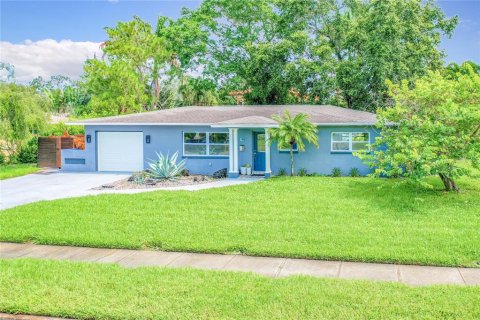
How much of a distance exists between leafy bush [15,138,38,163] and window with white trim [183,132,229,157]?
414 inches

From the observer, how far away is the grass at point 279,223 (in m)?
7.86

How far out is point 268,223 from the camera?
9805mm

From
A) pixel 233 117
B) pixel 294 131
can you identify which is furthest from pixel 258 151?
pixel 294 131

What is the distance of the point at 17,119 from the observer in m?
23.4

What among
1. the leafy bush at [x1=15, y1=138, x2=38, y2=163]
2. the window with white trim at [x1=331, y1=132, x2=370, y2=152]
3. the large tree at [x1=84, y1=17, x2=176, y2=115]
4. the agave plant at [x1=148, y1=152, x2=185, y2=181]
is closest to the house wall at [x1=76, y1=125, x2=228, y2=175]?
the agave plant at [x1=148, y1=152, x2=185, y2=181]

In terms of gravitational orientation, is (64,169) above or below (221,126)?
below

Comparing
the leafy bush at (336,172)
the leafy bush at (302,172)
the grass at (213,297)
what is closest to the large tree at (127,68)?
the leafy bush at (302,172)

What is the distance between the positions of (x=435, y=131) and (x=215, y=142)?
32.6 ft

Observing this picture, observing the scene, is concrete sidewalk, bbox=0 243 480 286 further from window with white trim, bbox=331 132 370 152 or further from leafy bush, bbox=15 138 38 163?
leafy bush, bbox=15 138 38 163

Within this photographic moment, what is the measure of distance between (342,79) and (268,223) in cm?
2023

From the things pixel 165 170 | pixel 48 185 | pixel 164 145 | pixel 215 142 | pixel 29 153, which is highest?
pixel 215 142

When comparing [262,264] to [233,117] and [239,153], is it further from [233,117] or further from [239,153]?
[233,117]

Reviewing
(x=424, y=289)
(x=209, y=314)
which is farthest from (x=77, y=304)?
(x=424, y=289)

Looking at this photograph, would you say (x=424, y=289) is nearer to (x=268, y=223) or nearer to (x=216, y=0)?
(x=268, y=223)
